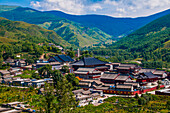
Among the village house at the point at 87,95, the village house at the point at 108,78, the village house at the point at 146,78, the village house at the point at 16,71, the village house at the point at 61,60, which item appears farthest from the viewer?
the village house at the point at 61,60

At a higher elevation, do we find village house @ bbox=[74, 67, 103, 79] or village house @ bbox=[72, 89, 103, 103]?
village house @ bbox=[74, 67, 103, 79]

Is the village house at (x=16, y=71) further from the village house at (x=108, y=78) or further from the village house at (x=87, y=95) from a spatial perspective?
the village house at (x=108, y=78)

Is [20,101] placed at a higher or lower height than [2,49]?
lower

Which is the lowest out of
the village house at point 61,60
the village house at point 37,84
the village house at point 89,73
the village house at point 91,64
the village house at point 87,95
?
the village house at point 87,95

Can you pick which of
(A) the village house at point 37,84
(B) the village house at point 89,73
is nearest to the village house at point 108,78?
(B) the village house at point 89,73

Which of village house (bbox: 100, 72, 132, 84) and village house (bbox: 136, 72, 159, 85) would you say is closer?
village house (bbox: 100, 72, 132, 84)

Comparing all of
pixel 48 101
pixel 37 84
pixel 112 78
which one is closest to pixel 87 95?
pixel 112 78

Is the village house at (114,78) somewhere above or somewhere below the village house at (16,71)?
below

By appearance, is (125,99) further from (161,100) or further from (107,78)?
(107,78)

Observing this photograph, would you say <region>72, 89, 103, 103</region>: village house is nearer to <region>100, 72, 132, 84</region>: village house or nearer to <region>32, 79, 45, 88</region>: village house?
<region>100, 72, 132, 84</region>: village house

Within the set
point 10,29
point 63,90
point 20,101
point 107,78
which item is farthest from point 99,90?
point 10,29

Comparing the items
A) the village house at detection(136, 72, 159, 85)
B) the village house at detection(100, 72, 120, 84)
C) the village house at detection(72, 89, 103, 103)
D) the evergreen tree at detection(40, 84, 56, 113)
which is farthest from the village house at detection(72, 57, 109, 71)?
the evergreen tree at detection(40, 84, 56, 113)
